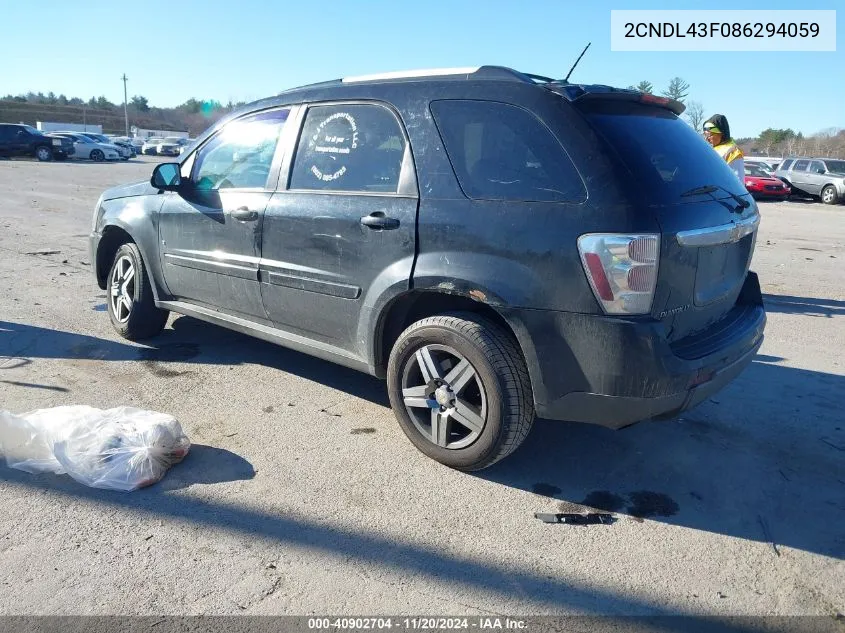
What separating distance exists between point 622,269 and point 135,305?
3830 mm

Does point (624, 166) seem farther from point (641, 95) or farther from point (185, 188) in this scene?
point (185, 188)

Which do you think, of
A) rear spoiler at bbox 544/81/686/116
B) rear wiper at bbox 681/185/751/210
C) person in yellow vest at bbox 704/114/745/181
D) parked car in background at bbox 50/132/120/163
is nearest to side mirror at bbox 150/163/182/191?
rear spoiler at bbox 544/81/686/116

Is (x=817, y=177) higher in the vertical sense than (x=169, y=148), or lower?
lower

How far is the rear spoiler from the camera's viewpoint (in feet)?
10.3

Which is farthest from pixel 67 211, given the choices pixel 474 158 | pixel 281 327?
pixel 474 158

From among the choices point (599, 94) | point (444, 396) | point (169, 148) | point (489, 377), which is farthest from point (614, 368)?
point (169, 148)

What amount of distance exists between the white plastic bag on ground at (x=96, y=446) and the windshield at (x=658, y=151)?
2535 millimetres

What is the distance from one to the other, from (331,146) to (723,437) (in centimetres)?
277

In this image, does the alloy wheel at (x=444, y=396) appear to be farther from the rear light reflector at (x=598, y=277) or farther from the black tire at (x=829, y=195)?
the black tire at (x=829, y=195)

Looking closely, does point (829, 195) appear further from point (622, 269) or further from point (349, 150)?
point (622, 269)

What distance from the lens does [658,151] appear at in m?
3.26

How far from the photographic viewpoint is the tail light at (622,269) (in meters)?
2.85

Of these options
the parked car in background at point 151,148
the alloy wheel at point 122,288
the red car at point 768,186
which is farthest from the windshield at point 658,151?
the parked car in background at point 151,148

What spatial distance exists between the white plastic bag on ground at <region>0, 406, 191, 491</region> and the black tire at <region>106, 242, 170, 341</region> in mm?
1712
